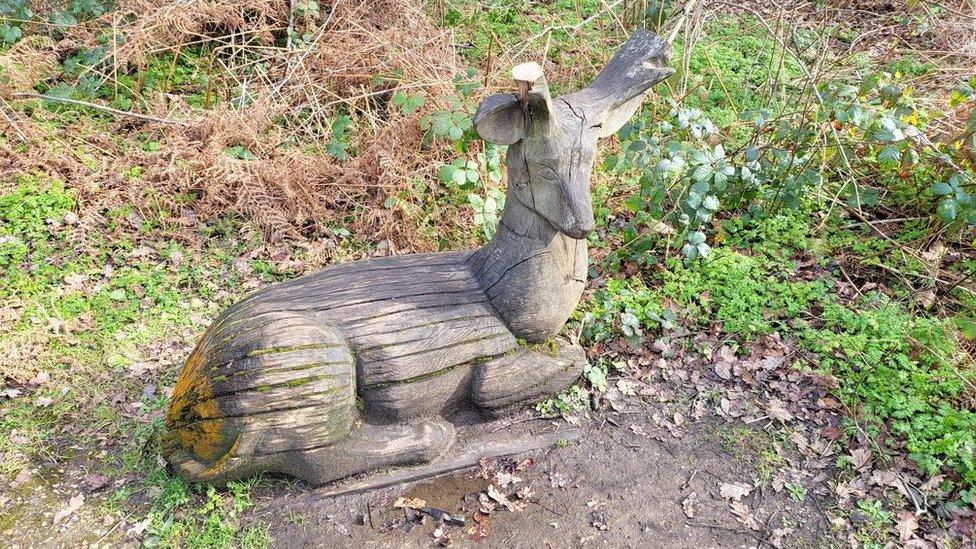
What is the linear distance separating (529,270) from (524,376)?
0.58m

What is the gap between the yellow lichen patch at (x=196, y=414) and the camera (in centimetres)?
300

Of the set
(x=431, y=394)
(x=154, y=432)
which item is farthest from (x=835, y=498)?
(x=154, y=432)

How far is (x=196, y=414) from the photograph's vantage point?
3.05m

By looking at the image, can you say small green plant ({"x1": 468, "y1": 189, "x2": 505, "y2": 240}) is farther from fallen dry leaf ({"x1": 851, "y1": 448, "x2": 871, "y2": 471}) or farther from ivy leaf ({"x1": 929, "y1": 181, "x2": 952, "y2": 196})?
ivy leaf ({"x1": 929, "y1": 181, "x2": 952, "y2": 196})

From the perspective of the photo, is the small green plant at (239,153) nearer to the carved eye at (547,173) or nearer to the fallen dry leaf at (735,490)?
the carved eye at (547,173)

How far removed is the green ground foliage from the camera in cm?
375

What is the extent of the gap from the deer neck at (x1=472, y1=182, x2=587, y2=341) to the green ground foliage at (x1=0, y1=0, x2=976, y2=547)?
71 cm

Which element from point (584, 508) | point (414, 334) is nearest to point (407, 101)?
point (414, 334)

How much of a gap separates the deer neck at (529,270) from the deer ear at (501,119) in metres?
0.25

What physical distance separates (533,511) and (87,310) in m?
3.35

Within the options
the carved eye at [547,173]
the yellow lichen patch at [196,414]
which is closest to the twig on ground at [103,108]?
the yellow lichen patch at [196,414]

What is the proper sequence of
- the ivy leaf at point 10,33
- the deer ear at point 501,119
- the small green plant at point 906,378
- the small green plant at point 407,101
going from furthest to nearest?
the ivy leaf at point 10,33 < the small green plant at point 407,101 < the small green plant at point 906,378 < the deer ear at point 501,119

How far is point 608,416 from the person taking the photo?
3.89 metres

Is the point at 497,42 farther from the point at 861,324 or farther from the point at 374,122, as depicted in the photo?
the point at 861,324
